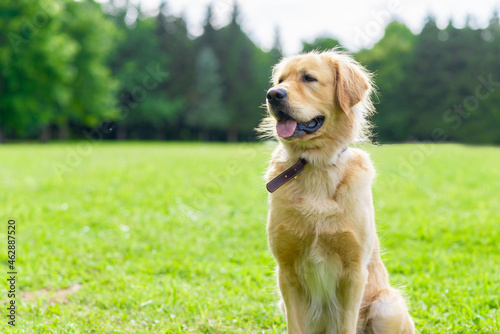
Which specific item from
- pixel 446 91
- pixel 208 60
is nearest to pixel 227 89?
pixel 208 60

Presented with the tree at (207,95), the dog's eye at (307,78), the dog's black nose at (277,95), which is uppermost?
the dog's eye at (307,78)

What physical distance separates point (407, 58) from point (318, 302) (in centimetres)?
4660

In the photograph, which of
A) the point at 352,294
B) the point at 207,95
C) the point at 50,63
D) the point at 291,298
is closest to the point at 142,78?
the point at 207,95

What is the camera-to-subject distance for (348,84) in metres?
3.19

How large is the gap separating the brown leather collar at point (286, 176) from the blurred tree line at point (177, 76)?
3093 centimetres

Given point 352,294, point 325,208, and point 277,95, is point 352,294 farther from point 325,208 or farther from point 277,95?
point 277,95

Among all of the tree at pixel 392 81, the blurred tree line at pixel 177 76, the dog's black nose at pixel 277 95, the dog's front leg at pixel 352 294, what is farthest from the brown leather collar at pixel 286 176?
the tree at pixel 392 81

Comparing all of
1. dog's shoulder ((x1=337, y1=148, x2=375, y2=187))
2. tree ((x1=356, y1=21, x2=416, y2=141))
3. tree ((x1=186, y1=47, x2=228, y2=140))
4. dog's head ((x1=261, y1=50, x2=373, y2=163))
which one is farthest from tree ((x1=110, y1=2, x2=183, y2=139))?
dog's shoulder ((x1=337, y1=148, x2=375, y2=187))

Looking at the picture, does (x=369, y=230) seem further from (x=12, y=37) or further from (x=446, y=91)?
(x=446, y=91)

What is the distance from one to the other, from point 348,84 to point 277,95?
546 millimetres

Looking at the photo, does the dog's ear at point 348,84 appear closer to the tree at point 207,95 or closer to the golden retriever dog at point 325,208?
the golden retriever dog at point 325,208

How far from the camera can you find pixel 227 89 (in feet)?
162

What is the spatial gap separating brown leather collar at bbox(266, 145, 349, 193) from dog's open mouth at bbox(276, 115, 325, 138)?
23 centimetres

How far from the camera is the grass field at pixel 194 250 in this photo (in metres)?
4.16
